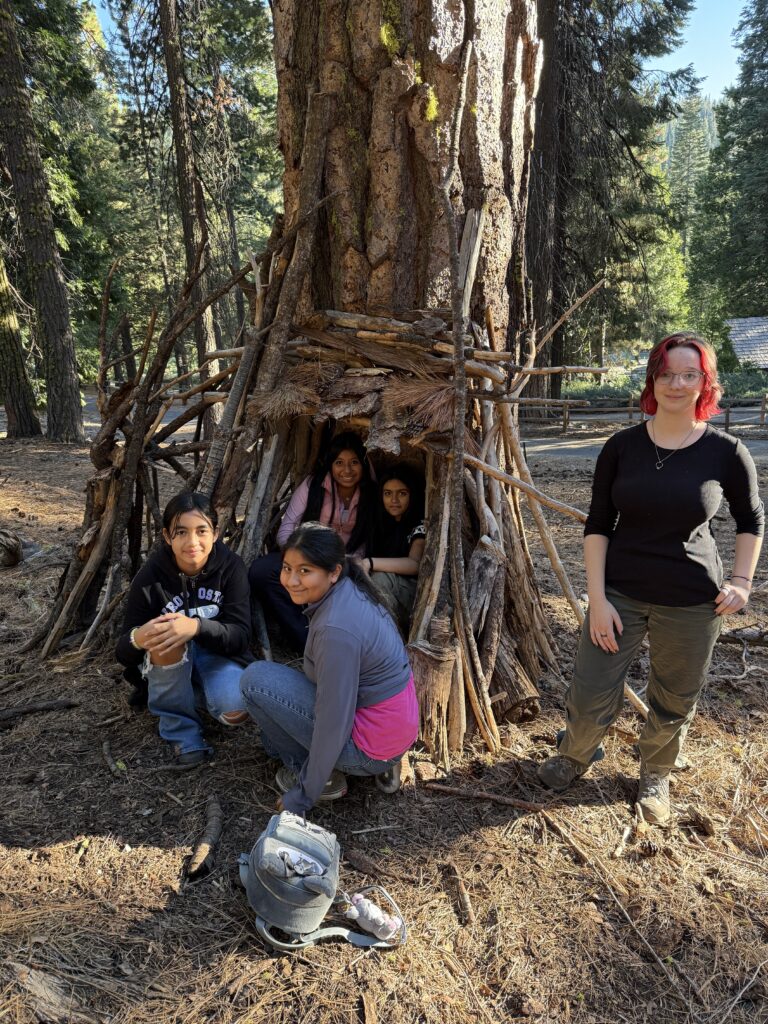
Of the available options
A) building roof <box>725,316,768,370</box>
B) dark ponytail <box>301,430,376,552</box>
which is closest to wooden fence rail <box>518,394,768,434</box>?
building roof <box>725,316,768,370</box>

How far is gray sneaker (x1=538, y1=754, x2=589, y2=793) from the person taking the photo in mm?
2764

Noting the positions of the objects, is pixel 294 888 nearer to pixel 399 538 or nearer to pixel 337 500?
pixel 399 538

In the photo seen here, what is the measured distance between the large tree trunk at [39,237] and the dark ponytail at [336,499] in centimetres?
890

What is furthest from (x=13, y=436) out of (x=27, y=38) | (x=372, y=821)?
(x=372, y=821)

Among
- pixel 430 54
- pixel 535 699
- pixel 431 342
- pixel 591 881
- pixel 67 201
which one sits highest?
pixel 67 201

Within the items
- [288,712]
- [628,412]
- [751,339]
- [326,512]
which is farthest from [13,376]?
[751,339]

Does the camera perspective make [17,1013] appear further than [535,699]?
No

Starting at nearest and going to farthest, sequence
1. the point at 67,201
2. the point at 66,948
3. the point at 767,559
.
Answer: the point at 66,948, the point at 767,559, the point at 67,201

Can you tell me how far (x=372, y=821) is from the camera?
101 inches

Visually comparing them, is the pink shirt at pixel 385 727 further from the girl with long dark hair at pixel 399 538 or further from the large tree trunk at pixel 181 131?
the large tree trunk at pixel 181 131

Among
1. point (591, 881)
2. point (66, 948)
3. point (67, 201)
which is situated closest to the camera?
point (66, 948)

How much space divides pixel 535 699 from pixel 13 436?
38.1 feet

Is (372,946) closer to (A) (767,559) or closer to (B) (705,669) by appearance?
(B) (705,669)

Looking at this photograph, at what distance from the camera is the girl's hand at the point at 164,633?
2.66 m
